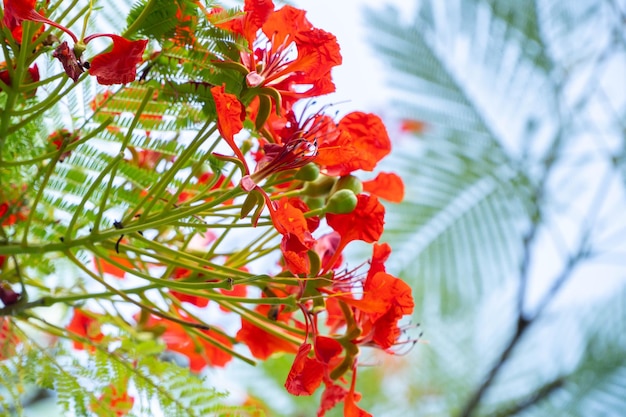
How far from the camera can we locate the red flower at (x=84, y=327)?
80 centimetres

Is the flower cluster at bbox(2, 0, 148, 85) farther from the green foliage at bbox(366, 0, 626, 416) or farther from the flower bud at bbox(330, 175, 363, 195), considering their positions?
the green foliage at bbox(366, 0, 626, 416)

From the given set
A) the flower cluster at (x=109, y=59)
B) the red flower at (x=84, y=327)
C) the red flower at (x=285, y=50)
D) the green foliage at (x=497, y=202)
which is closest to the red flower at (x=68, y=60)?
the flower cluster at (x=109, y=59)

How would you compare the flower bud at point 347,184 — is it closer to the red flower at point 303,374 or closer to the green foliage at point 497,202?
the red flower at point 303,374

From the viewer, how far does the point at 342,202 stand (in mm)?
632

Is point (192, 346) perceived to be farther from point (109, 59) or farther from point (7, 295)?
point (109, 59)

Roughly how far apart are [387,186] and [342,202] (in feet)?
0.47

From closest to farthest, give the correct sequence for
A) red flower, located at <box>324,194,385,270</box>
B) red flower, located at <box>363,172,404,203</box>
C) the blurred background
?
1. red flower, located at <box>324,194,385,270</box>
2. red flower, located at <box>363,172,404,203</box>
3. the blurred background

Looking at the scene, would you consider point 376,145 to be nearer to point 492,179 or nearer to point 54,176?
point 54,176

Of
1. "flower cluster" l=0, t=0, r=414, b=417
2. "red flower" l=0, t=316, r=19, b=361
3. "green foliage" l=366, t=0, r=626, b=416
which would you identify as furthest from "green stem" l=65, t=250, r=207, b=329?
"green foliage" l=366, t=0, r=626, b=416

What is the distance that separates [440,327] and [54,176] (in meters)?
1.31

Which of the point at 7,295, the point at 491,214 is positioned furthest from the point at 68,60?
the point at 491,214

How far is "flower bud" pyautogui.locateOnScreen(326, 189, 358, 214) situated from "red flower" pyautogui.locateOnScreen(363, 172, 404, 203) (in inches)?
5.3

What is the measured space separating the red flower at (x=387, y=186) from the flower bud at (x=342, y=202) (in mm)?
134

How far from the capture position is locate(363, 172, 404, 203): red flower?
2.51ft
